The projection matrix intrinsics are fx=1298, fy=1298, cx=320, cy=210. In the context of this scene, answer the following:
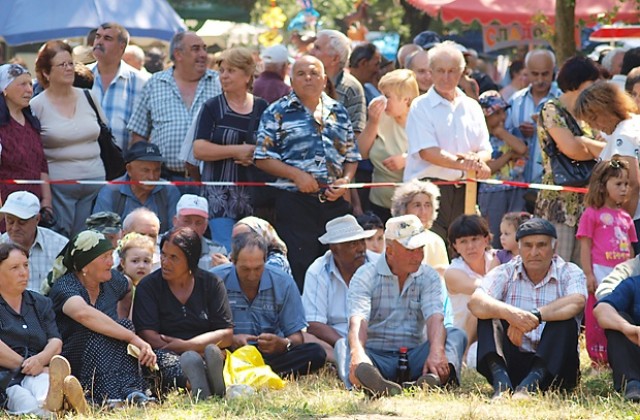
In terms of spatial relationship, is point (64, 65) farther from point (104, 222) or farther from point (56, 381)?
point (56, 381)

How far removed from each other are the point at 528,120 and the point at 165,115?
356 centimetres

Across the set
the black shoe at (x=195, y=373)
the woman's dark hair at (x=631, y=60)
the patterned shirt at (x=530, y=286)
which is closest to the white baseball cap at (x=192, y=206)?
the black shoe at (x=195, y=373)

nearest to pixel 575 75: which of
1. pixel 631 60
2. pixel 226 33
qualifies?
pixel 631 60

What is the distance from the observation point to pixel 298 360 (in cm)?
873

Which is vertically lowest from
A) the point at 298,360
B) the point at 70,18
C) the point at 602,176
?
the point at 298,360

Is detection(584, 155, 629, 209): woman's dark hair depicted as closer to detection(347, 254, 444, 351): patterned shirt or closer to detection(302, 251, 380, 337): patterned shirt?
detection(347, 254, 444, 351): patterned shirt

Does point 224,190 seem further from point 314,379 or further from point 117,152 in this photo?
point 314,379

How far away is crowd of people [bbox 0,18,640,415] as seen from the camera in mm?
7895

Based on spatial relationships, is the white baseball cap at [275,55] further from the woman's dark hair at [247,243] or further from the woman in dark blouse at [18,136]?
the woman's dark hair at [247,243]

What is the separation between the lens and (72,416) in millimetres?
7188

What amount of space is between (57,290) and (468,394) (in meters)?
2.61

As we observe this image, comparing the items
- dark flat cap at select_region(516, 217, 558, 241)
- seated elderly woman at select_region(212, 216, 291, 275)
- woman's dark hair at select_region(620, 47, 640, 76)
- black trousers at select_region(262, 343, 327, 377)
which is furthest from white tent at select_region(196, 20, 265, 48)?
dark flat cap at select_region(516, 217, 558, 241)

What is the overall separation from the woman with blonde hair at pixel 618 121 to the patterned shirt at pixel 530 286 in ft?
3.65

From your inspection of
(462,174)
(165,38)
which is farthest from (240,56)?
(165,38)
